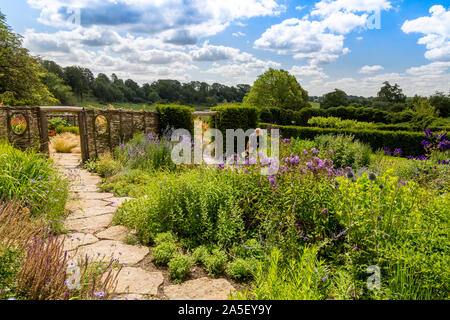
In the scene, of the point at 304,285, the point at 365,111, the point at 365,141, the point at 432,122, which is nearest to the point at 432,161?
the point at 365,141

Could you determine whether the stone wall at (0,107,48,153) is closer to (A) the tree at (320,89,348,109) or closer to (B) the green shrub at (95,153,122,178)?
(B) the green shrub at (95,153,122,178)

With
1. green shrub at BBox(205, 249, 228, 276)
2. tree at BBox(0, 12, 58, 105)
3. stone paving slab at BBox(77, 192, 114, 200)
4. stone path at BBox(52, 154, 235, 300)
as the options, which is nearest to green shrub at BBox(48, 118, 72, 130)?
tree at BBox(0, 12, 58, 105)

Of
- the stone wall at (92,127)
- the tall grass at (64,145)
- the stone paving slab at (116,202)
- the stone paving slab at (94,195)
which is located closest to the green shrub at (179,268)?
the stone paving slab at (116,202)

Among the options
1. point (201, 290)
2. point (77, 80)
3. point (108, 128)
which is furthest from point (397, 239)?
point (77, 80)

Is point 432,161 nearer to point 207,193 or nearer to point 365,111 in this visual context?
point 207,193

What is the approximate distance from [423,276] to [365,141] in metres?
11.7

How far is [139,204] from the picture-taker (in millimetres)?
3730

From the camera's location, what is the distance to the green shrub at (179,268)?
2525 millimetres

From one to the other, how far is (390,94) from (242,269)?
52275mm

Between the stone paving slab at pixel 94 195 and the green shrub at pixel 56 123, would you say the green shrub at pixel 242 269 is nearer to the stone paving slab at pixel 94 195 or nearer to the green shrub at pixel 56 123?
the stone paving slab at pixel 94 195

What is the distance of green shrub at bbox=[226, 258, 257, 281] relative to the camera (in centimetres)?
250

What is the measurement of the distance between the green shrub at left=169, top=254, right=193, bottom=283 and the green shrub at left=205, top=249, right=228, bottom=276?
6.9 inches

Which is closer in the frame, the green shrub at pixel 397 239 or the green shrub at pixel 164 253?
the green shrub at pixel 397 239

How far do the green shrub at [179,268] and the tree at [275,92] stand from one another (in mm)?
36076
